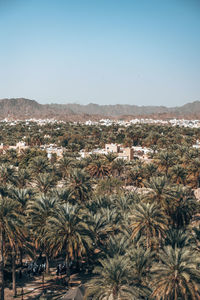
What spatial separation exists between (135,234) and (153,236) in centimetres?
154

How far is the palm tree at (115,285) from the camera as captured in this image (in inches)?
742

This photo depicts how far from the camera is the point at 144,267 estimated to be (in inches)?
879

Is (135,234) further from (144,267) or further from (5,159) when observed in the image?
(5,159)

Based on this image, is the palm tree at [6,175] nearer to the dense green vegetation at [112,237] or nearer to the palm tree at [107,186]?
the dense green vegetation at [112,237]

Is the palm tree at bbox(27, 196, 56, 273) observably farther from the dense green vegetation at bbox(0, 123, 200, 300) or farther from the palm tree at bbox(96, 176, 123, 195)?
the palm tree at bbox(96, 176, 123, 195)

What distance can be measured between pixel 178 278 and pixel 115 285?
3723 millimetres

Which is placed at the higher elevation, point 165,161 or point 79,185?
point 165,161

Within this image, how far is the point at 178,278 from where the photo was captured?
61.8 ft

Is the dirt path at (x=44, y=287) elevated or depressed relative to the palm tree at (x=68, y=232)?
depressed

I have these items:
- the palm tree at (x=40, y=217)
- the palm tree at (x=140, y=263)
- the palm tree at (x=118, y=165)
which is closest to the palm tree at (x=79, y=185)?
the palm tree at (x=40, y=217)

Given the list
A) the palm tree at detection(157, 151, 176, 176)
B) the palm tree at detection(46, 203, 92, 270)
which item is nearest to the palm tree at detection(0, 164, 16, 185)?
the palm tree at detection(46, 203, 92, 270)

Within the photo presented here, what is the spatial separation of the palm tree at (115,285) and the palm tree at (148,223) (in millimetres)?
5214

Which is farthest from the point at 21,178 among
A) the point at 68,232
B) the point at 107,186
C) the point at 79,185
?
the point at 68,232

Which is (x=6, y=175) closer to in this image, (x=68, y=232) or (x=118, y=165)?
(x=118, y=165)
